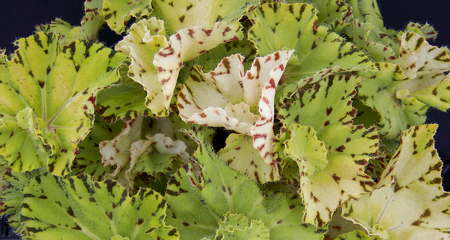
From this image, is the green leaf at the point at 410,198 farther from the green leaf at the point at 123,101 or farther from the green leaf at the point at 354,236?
the green leaf at the point at 123,101

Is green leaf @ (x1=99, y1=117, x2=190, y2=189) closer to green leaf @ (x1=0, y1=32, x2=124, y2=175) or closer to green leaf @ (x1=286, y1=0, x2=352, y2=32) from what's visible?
green leaf @ (x1=0, y1=32, x2=124, y2=175)

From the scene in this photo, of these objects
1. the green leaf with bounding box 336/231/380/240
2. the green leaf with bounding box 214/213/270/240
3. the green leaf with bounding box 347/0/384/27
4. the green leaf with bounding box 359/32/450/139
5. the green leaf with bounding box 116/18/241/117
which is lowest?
the green leaf with bounding box 336/231/380/240

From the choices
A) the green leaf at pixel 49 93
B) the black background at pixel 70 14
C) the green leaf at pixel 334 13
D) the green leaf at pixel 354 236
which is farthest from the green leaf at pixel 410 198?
the black background at pixel 70 14

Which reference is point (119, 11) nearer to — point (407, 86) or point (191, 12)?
point (191, 12)

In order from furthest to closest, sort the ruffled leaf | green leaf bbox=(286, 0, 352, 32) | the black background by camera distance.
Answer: the black background → green leaf bbox=(286, 0, 352, 32) → the ruffled leaf

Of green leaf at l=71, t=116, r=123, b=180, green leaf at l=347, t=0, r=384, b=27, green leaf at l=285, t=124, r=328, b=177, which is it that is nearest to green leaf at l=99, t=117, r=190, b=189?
green leaf at l=71, t=116, r=123, b=180

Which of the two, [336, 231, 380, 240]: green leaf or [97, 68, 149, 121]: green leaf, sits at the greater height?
[97, 68, 149, 121]: green leaf
